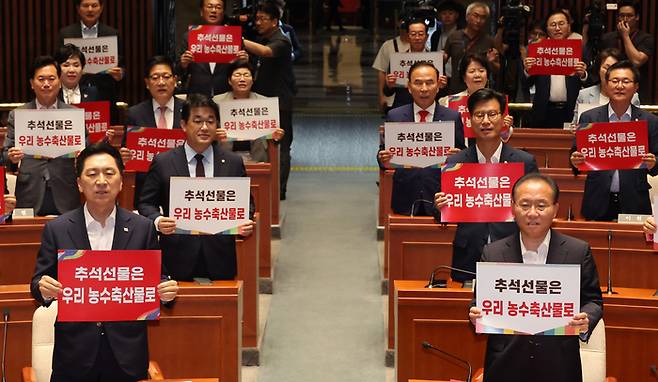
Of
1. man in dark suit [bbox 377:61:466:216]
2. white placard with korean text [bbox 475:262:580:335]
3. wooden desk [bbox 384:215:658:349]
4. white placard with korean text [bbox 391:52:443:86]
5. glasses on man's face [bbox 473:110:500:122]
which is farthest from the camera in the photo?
white placard with korean text [bbox 391:52:443:86]

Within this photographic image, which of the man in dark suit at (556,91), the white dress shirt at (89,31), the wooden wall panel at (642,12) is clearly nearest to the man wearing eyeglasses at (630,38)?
the man in dark suit at (556,91)

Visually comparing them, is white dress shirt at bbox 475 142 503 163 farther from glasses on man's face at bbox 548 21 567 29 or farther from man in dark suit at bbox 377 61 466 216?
glasses on man's face at bbox 548 21 567 29

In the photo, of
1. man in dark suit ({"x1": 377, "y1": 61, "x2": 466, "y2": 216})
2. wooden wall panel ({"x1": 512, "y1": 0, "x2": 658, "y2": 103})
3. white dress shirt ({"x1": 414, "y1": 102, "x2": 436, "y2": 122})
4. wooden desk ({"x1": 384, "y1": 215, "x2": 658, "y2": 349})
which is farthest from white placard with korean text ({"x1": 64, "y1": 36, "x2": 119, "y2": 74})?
wooden wall panel ({"x1": 512, "y1": 0, "x2": 658, "y2": 103})

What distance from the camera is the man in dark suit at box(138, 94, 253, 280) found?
18.9 ft

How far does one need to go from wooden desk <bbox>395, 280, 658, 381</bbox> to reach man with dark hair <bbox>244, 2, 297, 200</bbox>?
149 inches

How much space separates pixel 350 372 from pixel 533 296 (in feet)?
7.23

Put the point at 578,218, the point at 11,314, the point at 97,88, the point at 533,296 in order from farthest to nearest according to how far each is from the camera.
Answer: the point at 97,88 < the point at 578,218 < the point at 11,314 < the point at 533,296

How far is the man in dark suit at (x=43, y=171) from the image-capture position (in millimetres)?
6766

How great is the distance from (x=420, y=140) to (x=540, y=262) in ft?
7.04

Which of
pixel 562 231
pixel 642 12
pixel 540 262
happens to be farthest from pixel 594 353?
pixel 642 12

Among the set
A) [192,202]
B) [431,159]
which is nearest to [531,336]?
[192,202]

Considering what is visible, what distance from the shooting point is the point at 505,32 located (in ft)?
29.4

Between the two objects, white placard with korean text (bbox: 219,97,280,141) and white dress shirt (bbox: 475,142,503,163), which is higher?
white placard with korean text (bbox: 219,97,280,141)

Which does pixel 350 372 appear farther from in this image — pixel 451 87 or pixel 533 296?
pixel 451 87
